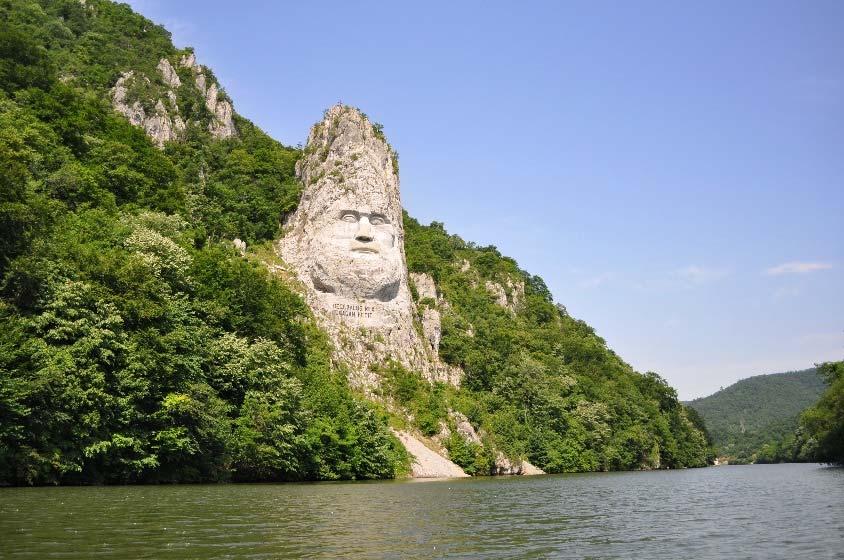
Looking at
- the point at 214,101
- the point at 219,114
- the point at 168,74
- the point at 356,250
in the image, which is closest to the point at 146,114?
the point at 168,74

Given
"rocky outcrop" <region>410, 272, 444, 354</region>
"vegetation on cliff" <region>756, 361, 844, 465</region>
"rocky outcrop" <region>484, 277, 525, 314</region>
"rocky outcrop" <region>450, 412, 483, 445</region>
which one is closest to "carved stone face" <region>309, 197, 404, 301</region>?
"rocky outcrop" <region>410, 272, 444, 354</region>

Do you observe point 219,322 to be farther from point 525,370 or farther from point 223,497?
point 525,370

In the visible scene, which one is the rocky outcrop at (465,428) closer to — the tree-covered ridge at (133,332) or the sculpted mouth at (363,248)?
the tree-covered ridge at (133,332)

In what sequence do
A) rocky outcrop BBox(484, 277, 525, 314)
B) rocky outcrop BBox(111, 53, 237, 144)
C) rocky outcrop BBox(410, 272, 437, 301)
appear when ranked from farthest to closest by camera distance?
rocky outcrop BBox(484, 277, 525, 314), rocky outcrop BBox(410, 272, 437, 301), rocky outcrop BBox(111, 53, 237, 144)

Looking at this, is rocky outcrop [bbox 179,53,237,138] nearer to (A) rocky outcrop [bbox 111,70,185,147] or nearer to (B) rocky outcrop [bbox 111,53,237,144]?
(B) rocky outcrop [bbox 111,53,237,144]

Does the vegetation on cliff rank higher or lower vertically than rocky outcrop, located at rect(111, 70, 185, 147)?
lower

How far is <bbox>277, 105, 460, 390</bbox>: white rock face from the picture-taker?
81250 mm

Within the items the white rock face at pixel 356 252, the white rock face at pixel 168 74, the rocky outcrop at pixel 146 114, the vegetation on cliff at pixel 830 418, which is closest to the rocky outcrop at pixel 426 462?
the white rock face at pixel 356 252

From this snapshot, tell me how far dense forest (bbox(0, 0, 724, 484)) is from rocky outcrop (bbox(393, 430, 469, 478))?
206 centimetres

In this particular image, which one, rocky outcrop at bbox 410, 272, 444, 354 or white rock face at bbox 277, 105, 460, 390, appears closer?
white rock face at bbox 277, 105, 460, 390

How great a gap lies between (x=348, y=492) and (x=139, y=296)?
1575 centimetres

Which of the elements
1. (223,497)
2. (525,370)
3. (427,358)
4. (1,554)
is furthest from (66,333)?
(525,370)

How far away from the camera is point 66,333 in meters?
35.2

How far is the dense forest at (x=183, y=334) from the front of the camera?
35344 mm
